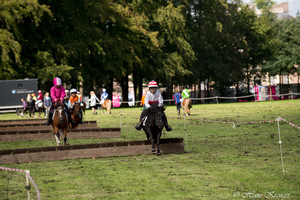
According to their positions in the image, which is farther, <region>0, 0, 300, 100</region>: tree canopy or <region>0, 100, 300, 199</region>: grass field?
<region>0, 0, 300, 100</region>: tree canopy

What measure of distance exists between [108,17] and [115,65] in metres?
5.24

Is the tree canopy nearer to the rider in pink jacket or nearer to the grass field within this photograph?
the rider in pink jacket

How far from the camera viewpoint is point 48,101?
116 ft

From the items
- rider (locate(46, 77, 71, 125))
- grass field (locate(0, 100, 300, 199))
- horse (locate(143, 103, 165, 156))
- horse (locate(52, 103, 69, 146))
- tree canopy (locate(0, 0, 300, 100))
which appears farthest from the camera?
tree canopy (locate(0, 0, 300, 100))

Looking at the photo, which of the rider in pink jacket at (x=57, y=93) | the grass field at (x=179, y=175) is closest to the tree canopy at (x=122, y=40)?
the rider in pink jacket at (x=57, y=93)

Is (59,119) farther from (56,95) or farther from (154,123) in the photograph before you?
(154,123)

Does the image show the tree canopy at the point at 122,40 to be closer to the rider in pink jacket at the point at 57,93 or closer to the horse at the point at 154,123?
the rider in pink jacket at the point at 57,93

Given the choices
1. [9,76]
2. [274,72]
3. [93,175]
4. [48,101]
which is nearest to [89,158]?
[93,175]

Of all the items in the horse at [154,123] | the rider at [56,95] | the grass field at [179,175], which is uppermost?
the rider at [56,95]

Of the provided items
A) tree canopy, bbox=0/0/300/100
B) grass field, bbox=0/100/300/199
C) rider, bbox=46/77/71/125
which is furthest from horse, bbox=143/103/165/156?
tree canopy, bbox=0/0/300/100

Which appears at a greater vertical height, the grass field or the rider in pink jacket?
the rider in pink jacket

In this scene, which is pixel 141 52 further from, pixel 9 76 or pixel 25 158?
pixel 25 158

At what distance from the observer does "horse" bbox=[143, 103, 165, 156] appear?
13587 mm

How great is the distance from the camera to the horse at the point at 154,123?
13.6 m
